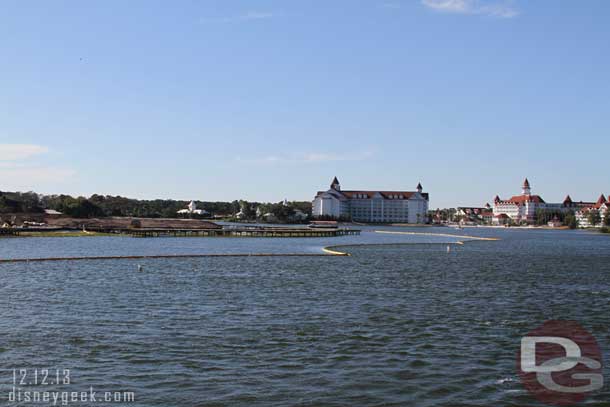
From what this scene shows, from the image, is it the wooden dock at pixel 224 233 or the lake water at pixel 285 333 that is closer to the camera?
the lake water at pixel 285 333

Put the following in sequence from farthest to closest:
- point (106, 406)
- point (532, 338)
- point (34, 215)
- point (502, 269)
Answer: point (34, 215), point (502, 269), point (532, 338), point (106, 406)

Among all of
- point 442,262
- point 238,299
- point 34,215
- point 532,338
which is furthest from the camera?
point 34,215

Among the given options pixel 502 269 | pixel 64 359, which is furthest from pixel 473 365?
pixel 502 269

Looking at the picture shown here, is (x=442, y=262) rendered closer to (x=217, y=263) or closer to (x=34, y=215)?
(x=217, y=263)

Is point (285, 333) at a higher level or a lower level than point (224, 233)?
lower

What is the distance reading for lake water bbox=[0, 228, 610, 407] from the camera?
14555 millimetres

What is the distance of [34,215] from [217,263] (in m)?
96.4

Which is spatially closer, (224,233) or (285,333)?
(285,333)

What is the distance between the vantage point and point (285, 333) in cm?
2070

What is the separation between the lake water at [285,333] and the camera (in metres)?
14.6

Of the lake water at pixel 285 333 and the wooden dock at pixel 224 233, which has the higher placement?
the wooden dock at pixel 224 233

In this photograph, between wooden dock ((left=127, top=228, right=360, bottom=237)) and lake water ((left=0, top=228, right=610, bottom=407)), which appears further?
wooden dock ((left=127, top=228, right=360, bottom=237))

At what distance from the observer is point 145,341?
19.1m

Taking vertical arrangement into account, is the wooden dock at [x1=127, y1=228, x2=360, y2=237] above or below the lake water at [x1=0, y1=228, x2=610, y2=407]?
above
